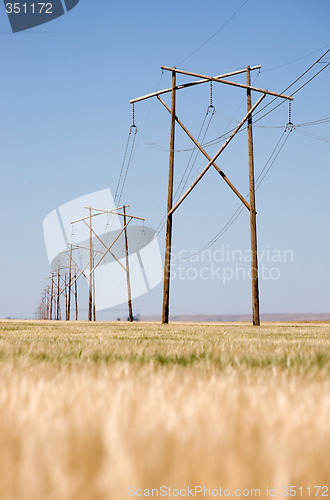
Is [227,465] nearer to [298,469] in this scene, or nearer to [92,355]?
[298,469]

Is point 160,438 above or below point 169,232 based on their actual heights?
below

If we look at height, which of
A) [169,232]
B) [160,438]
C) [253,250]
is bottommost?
[160,438]

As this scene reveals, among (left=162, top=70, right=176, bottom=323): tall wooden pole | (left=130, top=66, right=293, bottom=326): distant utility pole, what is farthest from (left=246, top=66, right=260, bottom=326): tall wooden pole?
(left=162, top=70, right=176, bottom=323): tall wooden pole

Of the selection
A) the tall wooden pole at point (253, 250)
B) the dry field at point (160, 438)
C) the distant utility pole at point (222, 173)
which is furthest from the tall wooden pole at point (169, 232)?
the dry field at point (160, 438)

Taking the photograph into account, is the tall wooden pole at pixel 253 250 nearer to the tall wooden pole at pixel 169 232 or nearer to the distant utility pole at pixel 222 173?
the distant utility pole at pixel 222 173

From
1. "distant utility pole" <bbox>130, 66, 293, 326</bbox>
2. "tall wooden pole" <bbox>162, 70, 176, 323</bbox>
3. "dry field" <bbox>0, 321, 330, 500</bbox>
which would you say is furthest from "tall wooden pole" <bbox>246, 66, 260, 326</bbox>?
"dry field" <bbox>0, 321, 330, 500</bbox>

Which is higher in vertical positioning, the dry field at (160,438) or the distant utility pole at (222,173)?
the distant utility pole at (222,173)

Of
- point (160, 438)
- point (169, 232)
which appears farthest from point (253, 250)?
point (160, 438)

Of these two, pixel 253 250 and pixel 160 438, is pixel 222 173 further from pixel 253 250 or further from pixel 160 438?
pixel 160 438

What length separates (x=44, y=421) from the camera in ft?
3.92

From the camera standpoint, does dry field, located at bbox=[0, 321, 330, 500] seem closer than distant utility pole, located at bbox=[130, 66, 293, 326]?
Yes

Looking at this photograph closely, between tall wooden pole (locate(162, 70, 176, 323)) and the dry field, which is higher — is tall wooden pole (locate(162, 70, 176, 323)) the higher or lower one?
the higher one

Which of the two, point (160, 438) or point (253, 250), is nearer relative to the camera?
point (160, 438)

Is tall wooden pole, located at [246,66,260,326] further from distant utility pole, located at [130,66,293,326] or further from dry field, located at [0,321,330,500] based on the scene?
Result: dry field, located at [0,321,330,500]
